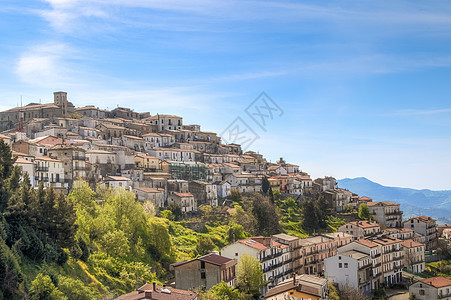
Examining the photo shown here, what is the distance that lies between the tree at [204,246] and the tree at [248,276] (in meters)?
12.4

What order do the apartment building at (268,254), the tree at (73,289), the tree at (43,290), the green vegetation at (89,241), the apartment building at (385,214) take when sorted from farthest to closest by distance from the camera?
1. the apartment building at (385,214)
2. the apartment building at (268,254)
3. the green vegetation at (89,241)
4. the tree at (73,289)
5. the tree at (43,290)

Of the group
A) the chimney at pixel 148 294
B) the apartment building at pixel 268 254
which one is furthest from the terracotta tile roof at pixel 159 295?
the apartment building at pixel 268 254

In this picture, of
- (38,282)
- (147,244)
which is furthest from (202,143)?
(38,282)

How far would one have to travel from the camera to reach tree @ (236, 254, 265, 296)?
2089 inches

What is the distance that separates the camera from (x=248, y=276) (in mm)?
53250

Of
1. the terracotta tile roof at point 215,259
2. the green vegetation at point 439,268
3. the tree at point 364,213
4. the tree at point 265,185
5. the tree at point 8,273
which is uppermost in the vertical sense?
Answer: the tree at point 265,185

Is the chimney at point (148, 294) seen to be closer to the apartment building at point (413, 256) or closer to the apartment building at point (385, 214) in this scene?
the apartment building at point (413, 256)

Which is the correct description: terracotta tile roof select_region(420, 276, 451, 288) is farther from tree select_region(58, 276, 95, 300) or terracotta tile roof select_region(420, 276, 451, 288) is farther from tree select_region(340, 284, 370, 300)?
tree select_region(58, 276, 95, 300)

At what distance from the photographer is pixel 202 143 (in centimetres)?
11500

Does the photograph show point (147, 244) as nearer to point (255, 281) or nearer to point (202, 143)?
point (255, 281)

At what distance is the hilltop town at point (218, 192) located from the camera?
5991cm

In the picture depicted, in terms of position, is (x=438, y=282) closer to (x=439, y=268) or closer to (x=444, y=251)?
(x=439, y=268)

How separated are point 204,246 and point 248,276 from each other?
14.0m

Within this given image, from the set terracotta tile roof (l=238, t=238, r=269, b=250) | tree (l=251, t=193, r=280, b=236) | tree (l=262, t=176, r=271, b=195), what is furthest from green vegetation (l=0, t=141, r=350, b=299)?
tree (l=262, t=176, r=271, b=195)
